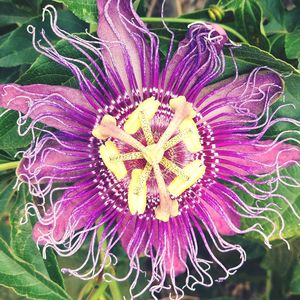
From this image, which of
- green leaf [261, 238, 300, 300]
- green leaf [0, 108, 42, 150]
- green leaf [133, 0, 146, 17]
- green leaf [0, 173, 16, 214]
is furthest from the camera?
green leaf [261, 238, 300, 300]

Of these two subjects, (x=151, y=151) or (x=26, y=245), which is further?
(x=26, y=245)

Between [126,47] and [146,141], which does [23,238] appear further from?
[126,47]

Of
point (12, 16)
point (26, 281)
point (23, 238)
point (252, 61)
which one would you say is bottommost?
point (26, 281)

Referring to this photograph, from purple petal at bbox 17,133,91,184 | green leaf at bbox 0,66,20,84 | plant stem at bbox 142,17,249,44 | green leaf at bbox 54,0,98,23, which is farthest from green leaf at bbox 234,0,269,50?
green leaf at bbox 0,66,20,84

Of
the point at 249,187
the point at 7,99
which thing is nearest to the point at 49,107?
the point at 7,99

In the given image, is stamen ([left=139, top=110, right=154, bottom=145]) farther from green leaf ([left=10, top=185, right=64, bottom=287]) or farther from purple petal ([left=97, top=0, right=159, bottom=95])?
green leaf ([left=10, top=185, right=64, bottom=287])

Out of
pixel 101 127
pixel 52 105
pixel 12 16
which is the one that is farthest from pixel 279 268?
pixel 12 16
